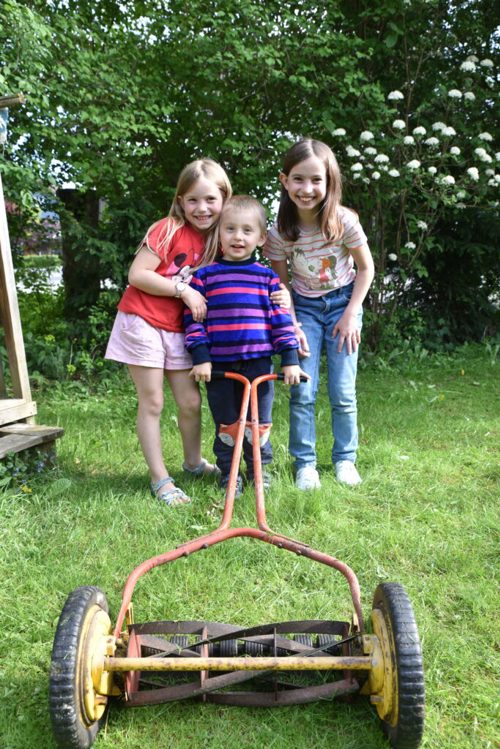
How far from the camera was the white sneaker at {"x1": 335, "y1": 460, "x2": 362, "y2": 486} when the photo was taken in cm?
326

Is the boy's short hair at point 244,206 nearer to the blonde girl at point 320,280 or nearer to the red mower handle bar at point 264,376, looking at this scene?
the blonde girl at point 320,280

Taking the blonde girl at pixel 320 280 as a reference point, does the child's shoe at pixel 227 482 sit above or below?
below

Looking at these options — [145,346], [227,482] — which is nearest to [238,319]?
[145,346]

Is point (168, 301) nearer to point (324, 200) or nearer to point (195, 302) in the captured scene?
point (195, 302)

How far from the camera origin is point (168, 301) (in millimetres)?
2926

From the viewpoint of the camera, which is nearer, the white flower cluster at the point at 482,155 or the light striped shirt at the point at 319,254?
the light striped shirt at the point at 319,254

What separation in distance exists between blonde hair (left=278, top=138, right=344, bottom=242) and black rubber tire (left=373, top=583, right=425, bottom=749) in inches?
71.9

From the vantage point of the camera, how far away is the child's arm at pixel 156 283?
9.04 ft

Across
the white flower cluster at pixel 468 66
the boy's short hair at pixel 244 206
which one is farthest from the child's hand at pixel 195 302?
the white flower cluster at pixel 468 66

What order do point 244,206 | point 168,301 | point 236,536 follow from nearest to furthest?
1. point 236,536
2. point 244,206
3. point 168,301

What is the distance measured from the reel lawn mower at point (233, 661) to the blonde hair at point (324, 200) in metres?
1.34

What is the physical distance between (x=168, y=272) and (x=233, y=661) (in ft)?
5.77

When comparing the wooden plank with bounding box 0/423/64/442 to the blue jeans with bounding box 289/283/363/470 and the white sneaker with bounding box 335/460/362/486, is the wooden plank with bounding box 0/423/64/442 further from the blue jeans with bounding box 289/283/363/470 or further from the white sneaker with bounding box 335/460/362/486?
the white sneaker with bounding box 335/460/362/486

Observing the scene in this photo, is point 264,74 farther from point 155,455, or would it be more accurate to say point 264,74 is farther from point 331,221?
point 155,455
